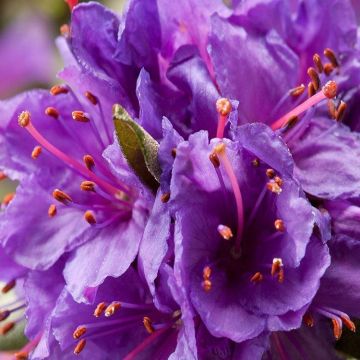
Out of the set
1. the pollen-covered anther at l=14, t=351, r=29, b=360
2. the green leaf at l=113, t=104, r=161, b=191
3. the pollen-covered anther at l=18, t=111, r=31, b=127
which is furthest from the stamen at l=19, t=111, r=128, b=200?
the pollen-covered anther at l=14, t=351, r=29, b=360

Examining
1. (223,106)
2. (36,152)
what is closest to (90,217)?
(36,152)

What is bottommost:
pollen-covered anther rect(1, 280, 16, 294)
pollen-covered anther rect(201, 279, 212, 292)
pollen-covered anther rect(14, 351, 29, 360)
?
pollen-covered anther rect(14, 351, 29, 360)

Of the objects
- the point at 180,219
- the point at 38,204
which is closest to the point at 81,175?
the point at 38,204

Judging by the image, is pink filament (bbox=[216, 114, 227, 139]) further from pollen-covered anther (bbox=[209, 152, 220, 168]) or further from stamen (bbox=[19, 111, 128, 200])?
stamen (bbox=[19, 111, 128, 200])

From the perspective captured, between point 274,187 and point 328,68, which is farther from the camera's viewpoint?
point 328,68

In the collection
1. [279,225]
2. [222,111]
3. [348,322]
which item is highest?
[222,111]

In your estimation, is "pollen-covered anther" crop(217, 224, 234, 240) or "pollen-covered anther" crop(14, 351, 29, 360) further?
"pollen-covered anther" crop(14, 351, 29, 360)

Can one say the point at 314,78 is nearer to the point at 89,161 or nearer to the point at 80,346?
the point at 89,161

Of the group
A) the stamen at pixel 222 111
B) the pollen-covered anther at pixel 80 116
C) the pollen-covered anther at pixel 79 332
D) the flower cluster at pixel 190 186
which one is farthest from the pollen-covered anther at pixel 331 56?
the pollen-covered anther at pixel 79 332
